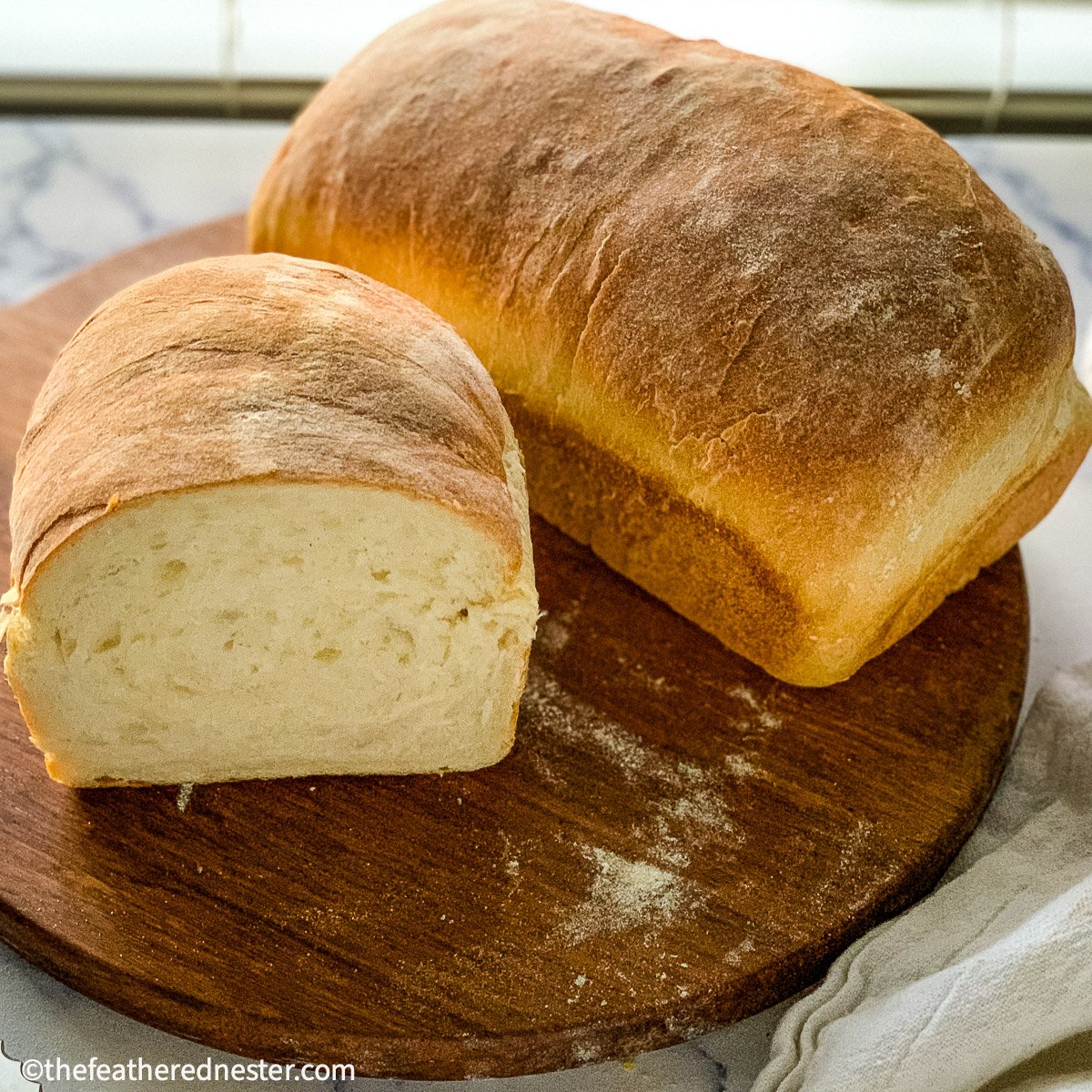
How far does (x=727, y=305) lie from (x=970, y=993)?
1.01 metres

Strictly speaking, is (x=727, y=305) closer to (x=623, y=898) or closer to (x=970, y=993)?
(x=623, y=898)

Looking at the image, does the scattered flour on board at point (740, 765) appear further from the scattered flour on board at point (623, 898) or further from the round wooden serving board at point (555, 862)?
the scattered flour on board at point (623, 898)

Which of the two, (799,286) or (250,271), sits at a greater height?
(799,286)

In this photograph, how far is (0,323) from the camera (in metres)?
2.75

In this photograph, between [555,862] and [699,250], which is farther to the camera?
[699,250]

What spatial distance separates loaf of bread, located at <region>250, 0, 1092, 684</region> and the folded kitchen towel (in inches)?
16.1

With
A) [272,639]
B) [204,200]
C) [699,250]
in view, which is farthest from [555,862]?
[204,200]

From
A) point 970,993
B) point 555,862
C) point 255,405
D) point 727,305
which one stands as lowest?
point 555,862

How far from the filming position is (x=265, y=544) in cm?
184

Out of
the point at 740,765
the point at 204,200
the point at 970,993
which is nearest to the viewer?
the point at 970,993

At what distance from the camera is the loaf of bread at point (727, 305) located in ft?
6.57

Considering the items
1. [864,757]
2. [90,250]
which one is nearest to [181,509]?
[864,757]

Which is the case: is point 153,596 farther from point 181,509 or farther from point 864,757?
point 864,757

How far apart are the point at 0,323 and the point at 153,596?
1.15 metres
